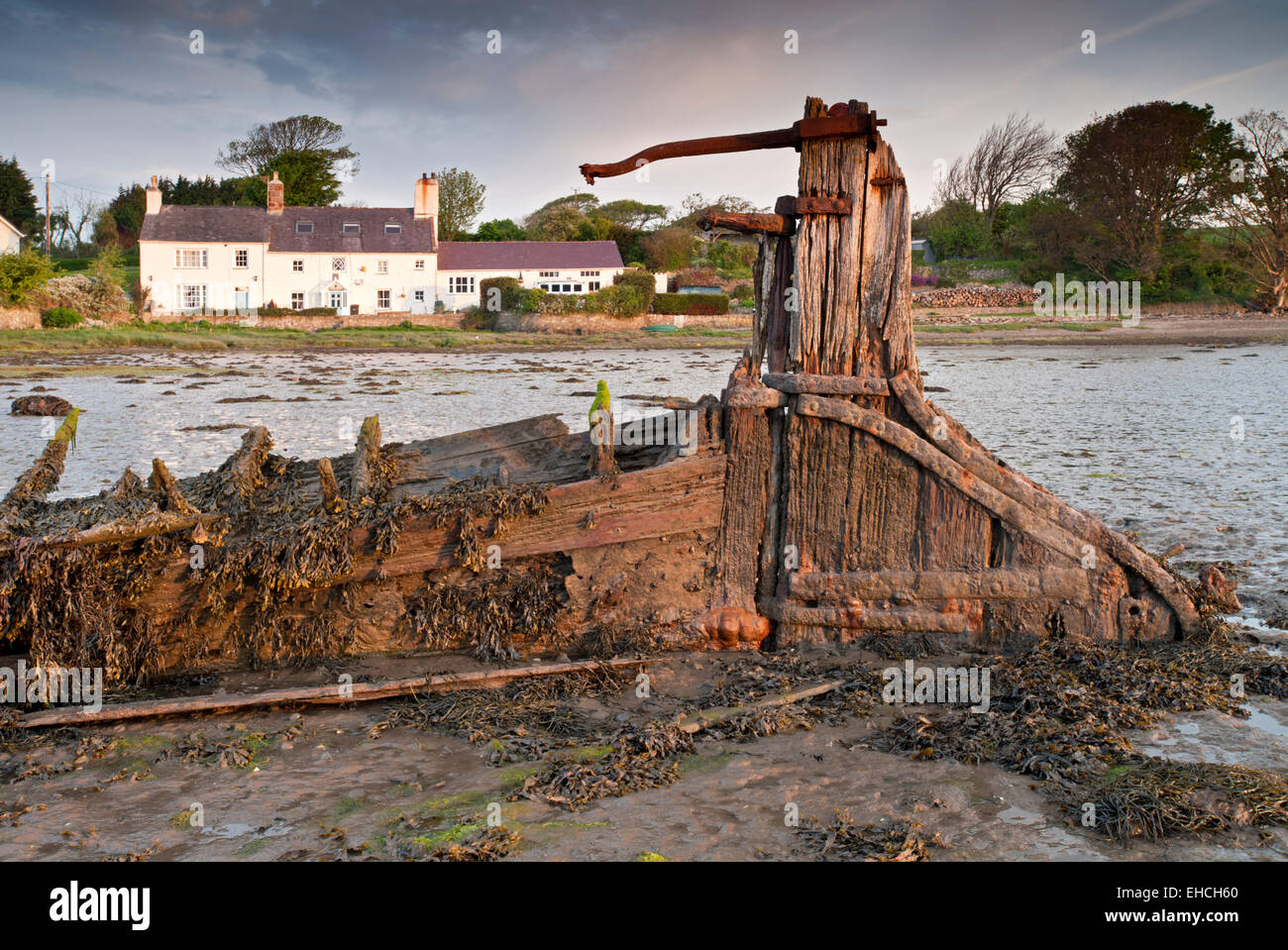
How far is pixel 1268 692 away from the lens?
5699 mm

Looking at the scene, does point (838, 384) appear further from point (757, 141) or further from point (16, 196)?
point (16, 196)

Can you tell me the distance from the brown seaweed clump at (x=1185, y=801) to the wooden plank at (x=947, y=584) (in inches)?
58.4

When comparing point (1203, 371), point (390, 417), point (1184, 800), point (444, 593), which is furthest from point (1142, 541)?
point (1203, 371)

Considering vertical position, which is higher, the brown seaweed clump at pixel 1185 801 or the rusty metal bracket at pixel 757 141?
the rusty metal bracket at pixel 757 141

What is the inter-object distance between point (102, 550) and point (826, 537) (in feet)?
14.0

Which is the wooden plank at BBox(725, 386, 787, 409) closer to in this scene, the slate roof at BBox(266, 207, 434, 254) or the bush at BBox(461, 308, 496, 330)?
the bush at BBox(461, 308, 496, 330)

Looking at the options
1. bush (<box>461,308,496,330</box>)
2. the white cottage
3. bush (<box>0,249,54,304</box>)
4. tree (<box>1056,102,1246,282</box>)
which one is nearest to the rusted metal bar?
bush (<box>0,249,54,304</box>)

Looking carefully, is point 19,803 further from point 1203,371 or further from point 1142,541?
point 1203,371

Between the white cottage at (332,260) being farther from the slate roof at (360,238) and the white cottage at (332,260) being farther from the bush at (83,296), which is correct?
the bush at (83,296)

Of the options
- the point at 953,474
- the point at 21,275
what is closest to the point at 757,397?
the point at 953,474

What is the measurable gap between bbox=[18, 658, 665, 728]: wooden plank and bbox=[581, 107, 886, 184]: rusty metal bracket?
302cm

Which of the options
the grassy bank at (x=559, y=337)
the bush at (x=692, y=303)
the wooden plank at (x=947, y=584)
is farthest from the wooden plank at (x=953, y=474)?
the bush at (x=692, y=303)

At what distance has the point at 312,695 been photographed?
18.0 ft

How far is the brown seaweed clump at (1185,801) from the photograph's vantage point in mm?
4082
